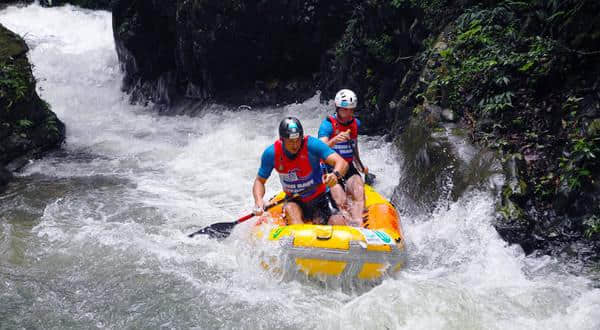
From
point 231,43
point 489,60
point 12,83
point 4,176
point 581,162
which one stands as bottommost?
point 4,176

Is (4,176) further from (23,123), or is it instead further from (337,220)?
(337,220)

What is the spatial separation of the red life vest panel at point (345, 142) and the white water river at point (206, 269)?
116 cm

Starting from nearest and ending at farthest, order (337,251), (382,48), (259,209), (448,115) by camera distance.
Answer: (337,251)
(259,209)
(448,115)
(382,48)

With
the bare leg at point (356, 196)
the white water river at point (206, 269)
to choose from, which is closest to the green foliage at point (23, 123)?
the white water river at point (206, 269)

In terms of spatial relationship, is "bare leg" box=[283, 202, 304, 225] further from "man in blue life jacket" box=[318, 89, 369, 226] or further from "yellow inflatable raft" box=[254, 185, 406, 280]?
"man in blue life jacket" box=[318, 89, 369, 226]

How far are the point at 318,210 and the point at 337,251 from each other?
0.85 metres

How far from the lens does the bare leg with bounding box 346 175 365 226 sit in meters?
5.68

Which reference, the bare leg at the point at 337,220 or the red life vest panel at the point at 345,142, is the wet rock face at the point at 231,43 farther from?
the bare leg at the point at 337,220

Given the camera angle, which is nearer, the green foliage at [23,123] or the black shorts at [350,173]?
the black shorts at [350,173]

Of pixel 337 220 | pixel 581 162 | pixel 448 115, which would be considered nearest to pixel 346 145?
pixel 337 220

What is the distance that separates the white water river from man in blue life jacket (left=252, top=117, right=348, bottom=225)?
66 centimetres

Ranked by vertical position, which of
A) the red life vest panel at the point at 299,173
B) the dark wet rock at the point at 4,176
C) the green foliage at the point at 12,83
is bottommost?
the dark wet rock at the point at 4,176

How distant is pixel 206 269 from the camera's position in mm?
5609

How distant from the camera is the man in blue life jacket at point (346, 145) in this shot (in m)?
5.74
